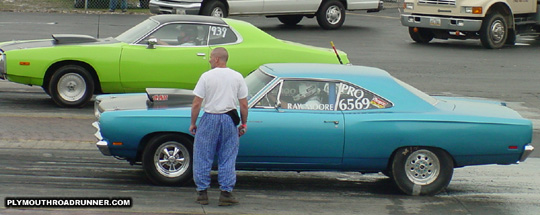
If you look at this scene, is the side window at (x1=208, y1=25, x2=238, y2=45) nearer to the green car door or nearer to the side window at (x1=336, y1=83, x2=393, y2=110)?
the green car door

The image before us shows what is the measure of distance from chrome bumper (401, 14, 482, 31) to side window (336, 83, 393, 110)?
13.1 m

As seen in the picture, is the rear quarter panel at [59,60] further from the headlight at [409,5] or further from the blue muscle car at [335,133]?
the headlight at [409,5]

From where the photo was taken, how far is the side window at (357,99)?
8.21 meters

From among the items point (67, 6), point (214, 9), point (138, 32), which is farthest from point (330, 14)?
point (138, 32)

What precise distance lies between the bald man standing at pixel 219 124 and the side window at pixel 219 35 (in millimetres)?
4952

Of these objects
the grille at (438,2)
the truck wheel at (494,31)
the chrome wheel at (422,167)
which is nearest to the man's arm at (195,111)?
the chrome wheel at (422,167)

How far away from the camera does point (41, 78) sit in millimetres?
11867

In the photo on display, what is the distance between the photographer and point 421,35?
22312mm

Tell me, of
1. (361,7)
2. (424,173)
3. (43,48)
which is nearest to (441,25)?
(361,7)

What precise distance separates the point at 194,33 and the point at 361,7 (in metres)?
12.9

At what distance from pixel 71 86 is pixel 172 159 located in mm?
4469

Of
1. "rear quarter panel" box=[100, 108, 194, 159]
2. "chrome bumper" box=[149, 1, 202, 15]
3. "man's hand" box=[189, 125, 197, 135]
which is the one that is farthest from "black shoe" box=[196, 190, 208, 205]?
"chrome bumper" box=[149, 1, 202, 15]

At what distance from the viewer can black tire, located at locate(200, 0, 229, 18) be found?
72.7 ft

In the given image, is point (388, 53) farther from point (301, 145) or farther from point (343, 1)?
point (301, 145)
